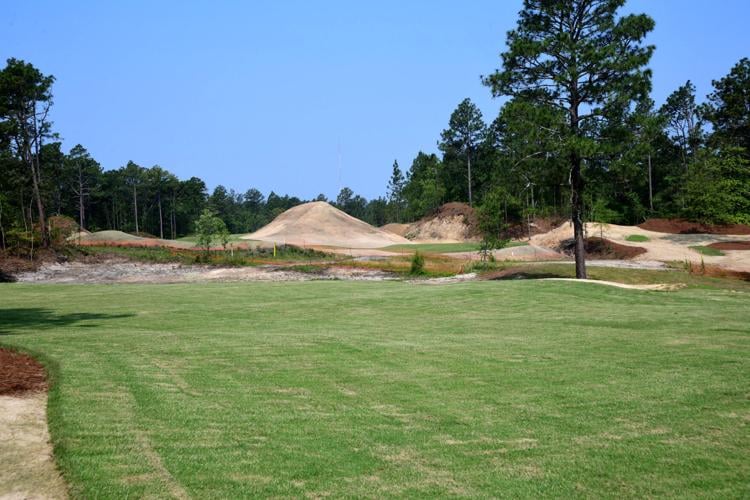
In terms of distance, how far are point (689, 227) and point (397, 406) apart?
2440 inches

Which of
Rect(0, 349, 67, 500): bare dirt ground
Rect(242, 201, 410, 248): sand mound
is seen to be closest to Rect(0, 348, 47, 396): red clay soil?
Rect(0, 349, 67, 500): bare dirt ground

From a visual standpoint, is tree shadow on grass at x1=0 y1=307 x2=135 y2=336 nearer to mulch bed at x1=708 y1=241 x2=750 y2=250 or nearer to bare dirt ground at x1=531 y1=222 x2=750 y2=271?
bare dirt ground at x1=531 y1=222 x2=750 y2=271

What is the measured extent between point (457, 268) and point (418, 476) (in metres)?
37.0

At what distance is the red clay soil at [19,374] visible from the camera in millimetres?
8648

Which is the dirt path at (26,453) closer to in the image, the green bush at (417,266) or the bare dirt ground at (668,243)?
the green bush at (417,266)

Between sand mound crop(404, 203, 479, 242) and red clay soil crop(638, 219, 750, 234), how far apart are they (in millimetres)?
27509

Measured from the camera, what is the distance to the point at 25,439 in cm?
662

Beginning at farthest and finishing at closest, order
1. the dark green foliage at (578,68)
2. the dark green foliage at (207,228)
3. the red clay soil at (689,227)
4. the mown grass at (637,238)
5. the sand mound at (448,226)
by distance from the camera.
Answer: the sand mound at (448,226) < the red clay soil at (689,227) < the mown grass at (637,238) < the dark green foliage at (207,228) < the dark green foliage at (578,68)

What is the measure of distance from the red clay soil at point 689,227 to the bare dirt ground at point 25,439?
61815 mm

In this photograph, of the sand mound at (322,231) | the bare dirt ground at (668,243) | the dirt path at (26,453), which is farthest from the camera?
the sand mound at (322,231)

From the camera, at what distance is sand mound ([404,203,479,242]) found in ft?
298

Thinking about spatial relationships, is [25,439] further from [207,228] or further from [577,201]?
[207,228]

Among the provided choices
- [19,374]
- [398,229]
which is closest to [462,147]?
[398,229]

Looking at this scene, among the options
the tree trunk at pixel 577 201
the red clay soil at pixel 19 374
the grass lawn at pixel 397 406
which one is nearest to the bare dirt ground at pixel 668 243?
the tree trunk at pixel 577 201
